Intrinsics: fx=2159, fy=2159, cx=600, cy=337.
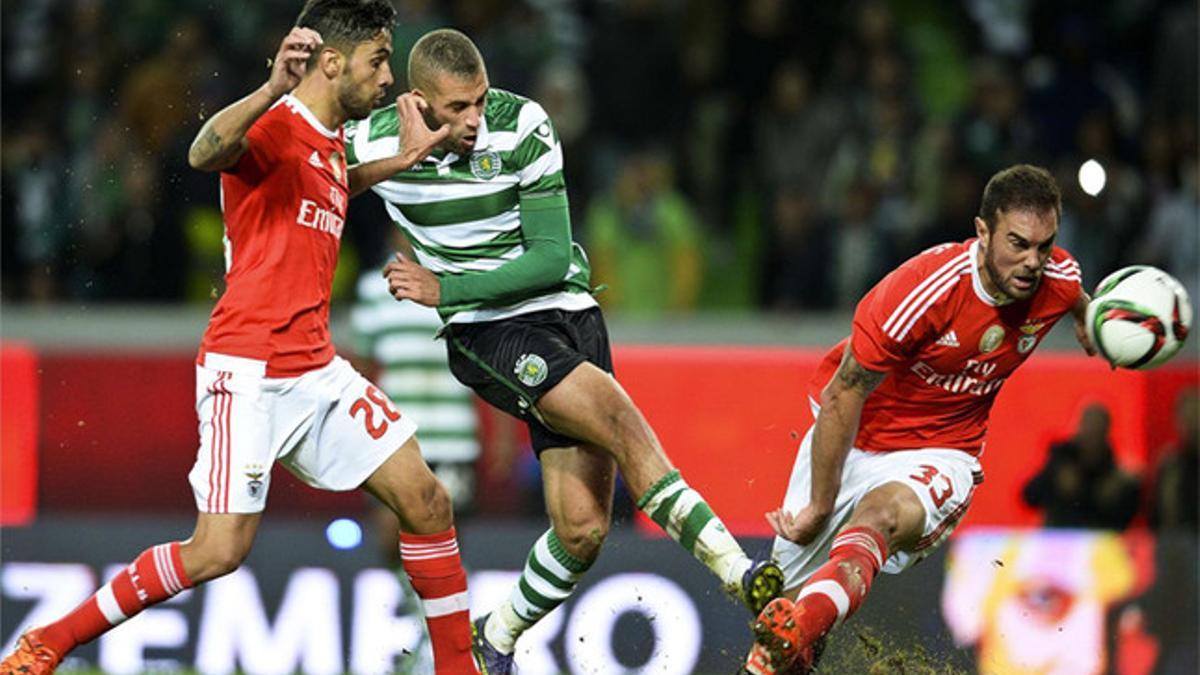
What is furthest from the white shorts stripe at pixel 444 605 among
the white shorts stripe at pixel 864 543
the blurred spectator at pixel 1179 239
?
the blurred spectator at pixel 1179 239

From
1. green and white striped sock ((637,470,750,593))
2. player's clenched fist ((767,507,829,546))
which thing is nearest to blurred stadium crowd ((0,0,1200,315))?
player's clenched fist ((767,507,829,546))

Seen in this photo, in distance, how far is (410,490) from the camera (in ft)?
24.6

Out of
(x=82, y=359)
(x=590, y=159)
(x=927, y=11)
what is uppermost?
(x=927, y=11)

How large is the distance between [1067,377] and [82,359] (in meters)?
5.53

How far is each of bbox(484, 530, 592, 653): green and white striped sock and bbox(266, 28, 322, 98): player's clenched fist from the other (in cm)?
214

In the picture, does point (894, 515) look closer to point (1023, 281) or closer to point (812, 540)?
point (812, 540)

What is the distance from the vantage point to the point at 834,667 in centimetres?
844

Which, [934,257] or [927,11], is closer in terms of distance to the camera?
[934,257]

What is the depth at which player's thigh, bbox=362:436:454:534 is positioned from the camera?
7484 millimetres

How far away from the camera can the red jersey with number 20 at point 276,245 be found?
7281 millimetres

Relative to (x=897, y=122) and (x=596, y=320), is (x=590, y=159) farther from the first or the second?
(x=596, y=320)

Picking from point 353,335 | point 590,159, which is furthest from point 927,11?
point 353,335

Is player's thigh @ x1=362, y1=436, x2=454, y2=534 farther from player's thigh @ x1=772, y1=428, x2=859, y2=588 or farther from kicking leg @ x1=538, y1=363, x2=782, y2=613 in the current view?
player's thigh @ x1=772, y1=428, x2=859, y2=588

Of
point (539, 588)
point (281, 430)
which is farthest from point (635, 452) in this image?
point (281, 430)
